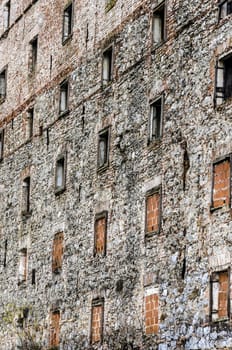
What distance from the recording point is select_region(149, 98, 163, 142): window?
1335 inches

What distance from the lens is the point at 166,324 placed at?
103 ft

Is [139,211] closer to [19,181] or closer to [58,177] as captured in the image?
[58,177]

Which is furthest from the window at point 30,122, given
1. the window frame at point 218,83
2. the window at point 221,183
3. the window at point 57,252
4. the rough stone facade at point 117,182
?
the window at point 221,183

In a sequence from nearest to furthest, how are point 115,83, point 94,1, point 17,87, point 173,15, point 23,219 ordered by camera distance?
point 173,15 → point 115,83 → point 94,1 → point 23,219 → point 17,87

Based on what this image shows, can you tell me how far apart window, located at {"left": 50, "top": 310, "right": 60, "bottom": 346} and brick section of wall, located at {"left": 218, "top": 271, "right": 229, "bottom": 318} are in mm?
10388

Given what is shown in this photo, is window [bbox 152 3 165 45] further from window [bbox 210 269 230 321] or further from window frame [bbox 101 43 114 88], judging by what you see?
window [bbox 210 269 230 321]

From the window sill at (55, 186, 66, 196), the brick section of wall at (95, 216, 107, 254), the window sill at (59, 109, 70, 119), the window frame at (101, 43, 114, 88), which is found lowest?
the brick section of wall at (95, 216, 107, 254)

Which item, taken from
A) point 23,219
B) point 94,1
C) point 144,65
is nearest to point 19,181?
point 23,219

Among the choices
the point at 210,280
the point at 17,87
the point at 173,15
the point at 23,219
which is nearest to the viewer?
the point at 210,280

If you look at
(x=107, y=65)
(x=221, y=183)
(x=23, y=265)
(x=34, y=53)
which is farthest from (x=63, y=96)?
(x=221, y=183)

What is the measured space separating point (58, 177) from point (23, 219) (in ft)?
11.3

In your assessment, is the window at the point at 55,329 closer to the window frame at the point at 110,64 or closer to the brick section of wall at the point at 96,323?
the brick section of wall at the point at 96,323

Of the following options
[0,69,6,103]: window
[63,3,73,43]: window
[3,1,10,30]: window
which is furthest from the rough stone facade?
[3,1,10,30]: window

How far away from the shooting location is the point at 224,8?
31031mm
